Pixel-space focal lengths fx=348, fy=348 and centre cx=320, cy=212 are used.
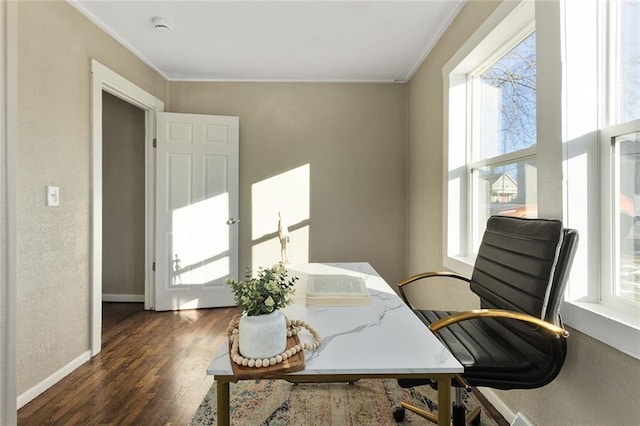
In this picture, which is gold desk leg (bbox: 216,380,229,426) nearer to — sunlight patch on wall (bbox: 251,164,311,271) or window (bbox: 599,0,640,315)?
window (bbox: 599,0,640,315)

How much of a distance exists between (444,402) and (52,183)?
2.47 meters

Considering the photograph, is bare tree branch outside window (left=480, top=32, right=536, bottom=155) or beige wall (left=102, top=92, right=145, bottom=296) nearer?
bare tree branch outside window (left=480, top=32, right=536, bottom=155)

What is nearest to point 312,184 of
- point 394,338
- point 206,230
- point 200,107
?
point 206,230

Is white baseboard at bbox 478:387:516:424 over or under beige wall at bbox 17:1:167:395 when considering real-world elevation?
under

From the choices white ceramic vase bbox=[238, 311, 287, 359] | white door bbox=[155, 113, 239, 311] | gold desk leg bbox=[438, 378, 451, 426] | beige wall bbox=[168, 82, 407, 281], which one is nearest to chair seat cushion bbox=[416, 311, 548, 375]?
gold desk leg bbox=[438, 378, 451, 426]

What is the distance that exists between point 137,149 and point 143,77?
0.96m

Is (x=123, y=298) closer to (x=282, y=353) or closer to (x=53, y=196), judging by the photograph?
(x=53, y=196)

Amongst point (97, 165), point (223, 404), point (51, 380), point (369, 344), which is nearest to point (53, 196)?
point (97, 165)

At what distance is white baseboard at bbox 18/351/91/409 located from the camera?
6.47 feet

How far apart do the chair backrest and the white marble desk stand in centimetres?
47

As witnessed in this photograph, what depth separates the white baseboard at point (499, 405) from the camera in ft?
5.82

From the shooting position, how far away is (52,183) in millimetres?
2178

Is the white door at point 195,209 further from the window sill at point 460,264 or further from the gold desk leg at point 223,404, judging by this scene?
the gold desk leg at point 223,404

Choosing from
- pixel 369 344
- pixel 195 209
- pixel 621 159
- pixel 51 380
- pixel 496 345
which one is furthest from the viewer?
pixel 195 209
